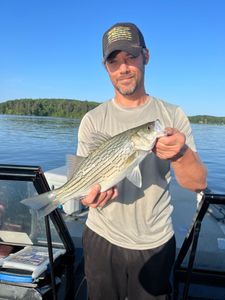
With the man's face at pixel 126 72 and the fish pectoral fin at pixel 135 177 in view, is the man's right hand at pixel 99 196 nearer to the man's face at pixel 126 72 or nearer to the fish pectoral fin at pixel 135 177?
the fish pectoral fin at pixel 135 177

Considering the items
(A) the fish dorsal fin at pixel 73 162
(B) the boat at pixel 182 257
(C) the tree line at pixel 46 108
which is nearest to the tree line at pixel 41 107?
(C) the tree line at pixel 46 108

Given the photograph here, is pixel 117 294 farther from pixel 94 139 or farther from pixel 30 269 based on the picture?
pixel 94 139

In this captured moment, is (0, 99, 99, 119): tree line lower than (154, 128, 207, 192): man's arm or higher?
higher

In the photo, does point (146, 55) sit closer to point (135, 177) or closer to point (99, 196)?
point (135, 177)

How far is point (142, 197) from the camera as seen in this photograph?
2.97 metres

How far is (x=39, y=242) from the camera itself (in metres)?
4.01

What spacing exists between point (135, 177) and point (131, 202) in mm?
300

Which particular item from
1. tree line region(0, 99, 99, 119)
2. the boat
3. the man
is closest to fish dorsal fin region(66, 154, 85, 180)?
the man

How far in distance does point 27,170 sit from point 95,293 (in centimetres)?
135

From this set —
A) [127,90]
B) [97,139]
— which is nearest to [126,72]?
[127,90]

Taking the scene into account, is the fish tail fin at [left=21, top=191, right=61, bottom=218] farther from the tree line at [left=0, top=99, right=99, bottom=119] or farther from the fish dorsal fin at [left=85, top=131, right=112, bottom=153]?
the tree line at [left=0, top=99, right=99, bottom=119]

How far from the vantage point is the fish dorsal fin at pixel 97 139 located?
3035mm

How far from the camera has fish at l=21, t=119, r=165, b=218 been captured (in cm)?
278

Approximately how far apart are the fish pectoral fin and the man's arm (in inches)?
9.5
